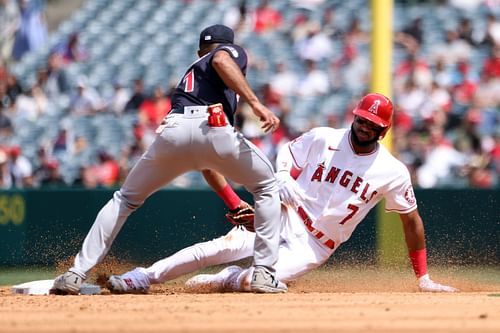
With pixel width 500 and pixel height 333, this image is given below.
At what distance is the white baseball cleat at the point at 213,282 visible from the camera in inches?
270

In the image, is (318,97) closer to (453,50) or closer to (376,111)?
(453,50)

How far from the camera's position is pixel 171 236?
10031 millimetres

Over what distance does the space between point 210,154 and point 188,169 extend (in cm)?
23

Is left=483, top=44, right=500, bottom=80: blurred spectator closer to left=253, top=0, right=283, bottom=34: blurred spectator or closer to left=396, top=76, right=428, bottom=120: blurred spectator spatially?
left=396, top=76, right=428, bottom=120: blurred spectator

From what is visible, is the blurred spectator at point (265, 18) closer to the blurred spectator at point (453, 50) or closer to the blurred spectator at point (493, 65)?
the blurred spectator at point (453, 50)

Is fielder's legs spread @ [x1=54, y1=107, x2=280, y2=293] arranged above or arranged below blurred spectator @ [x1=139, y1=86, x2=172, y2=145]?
above

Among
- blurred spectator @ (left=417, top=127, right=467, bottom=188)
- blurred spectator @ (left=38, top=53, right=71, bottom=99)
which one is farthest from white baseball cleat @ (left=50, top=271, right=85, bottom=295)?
blurred spectator @ (left=38, top=53, right=71, bottom=99)

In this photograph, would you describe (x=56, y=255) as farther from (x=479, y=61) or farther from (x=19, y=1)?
(x=19, y=1)

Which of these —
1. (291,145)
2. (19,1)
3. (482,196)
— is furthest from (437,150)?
(19,1)

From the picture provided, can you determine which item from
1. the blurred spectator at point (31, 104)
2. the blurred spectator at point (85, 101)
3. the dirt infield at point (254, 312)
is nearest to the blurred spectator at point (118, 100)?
the blurred spectator at point (85, 101)

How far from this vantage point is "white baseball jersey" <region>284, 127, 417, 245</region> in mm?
6938

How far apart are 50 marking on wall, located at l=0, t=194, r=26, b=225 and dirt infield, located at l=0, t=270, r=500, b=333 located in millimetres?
4157

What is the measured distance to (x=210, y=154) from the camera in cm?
619

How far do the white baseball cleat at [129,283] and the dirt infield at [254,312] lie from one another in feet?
0.25
